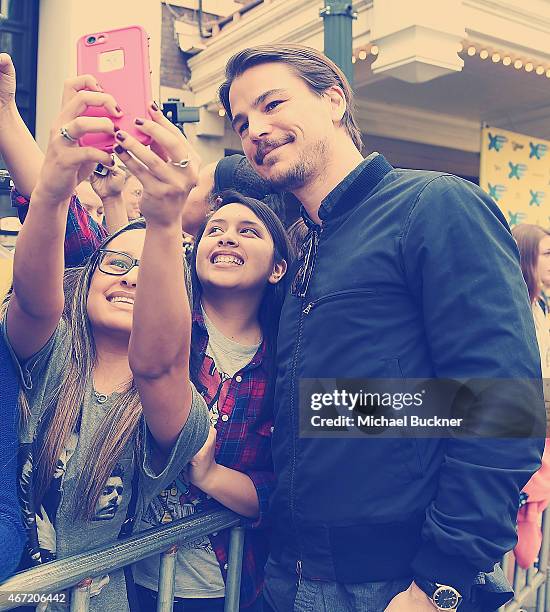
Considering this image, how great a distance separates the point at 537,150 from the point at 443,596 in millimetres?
7289

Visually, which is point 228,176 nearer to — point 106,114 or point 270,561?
point 106,114

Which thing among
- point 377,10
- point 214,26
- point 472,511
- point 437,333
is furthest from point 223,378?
point 214,26

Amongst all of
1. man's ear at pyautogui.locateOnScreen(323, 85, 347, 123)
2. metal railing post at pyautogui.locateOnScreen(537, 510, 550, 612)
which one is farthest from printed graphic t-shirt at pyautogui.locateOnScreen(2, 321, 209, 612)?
metal railing post at pyautogui.locateOnScreen(537, 510, 550, 612)

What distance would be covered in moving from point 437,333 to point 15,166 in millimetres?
1154

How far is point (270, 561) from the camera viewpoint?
193 centimetres

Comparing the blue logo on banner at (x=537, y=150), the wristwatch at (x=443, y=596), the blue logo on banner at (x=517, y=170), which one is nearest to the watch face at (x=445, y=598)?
the wristwatch at (x=443, y=596)

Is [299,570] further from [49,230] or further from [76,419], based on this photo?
[49,230]

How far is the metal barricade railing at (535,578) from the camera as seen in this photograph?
3045mm

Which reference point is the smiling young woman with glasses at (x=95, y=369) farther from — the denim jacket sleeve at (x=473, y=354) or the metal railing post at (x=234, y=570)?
the denim jacket sleeve at (x=473, y=354)

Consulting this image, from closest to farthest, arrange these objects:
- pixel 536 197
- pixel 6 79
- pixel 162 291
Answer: pixel 162 291, pixel 6 79, pixel 536 197

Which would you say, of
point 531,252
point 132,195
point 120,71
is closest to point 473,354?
point 120,71

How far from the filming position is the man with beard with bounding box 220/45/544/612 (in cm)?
156

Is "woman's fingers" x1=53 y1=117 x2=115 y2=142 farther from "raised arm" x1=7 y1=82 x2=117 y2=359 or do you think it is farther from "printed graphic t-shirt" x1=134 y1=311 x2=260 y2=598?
"printed graphic t-shirt" x1=134 y1=311 x2=260 y2=598

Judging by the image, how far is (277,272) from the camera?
219 cm
